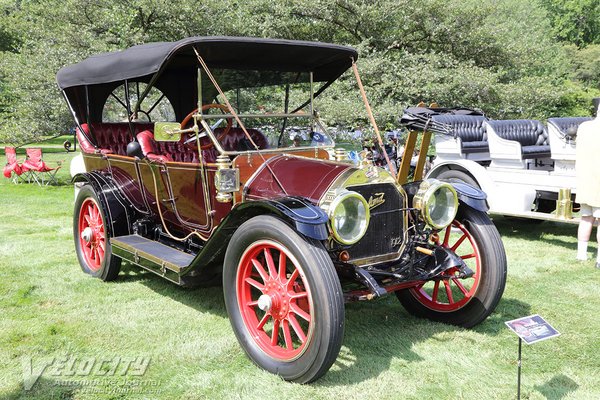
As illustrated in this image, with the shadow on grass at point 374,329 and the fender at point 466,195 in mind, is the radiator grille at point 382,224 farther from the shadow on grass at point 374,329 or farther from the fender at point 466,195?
the shadow on grass at point 374,329

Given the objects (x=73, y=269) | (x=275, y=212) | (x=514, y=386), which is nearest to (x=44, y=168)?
(x=73, y=269)

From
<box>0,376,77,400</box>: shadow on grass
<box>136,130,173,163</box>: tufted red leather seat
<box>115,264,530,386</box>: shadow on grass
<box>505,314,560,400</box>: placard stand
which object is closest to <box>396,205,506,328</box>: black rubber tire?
<box>115,264,530,386</box>: shadow on grass

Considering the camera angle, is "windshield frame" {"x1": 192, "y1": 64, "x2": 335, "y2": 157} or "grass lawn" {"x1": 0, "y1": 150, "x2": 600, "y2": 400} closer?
"grass lawn" {"x1": 0, "y1": 150, "x2": 600, "y2": 400}

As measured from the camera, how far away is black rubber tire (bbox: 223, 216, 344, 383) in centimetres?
269

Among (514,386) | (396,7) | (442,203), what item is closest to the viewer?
(514,386)

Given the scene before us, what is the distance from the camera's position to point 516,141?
23.1 ft

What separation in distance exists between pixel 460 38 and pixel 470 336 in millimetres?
11232

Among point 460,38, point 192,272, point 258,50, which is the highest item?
point 460,38

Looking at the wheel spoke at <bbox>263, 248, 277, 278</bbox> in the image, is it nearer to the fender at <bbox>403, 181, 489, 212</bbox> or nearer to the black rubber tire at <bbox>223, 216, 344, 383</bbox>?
the black rubber tire at <bbox>223, 216, 344, 383</bbox>

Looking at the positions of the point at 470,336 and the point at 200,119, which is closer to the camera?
the point at 470,336

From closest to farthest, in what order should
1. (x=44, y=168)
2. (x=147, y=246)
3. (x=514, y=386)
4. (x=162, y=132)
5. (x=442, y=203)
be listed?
(x=514, y=386) → (x=442, y=203) → (x=162, y=132) → (x=147, y=246) → (x=44, y=168)

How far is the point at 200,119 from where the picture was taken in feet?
13.0

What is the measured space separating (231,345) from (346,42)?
11.7 m

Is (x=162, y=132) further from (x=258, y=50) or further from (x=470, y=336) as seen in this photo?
(x=470, y=336)
